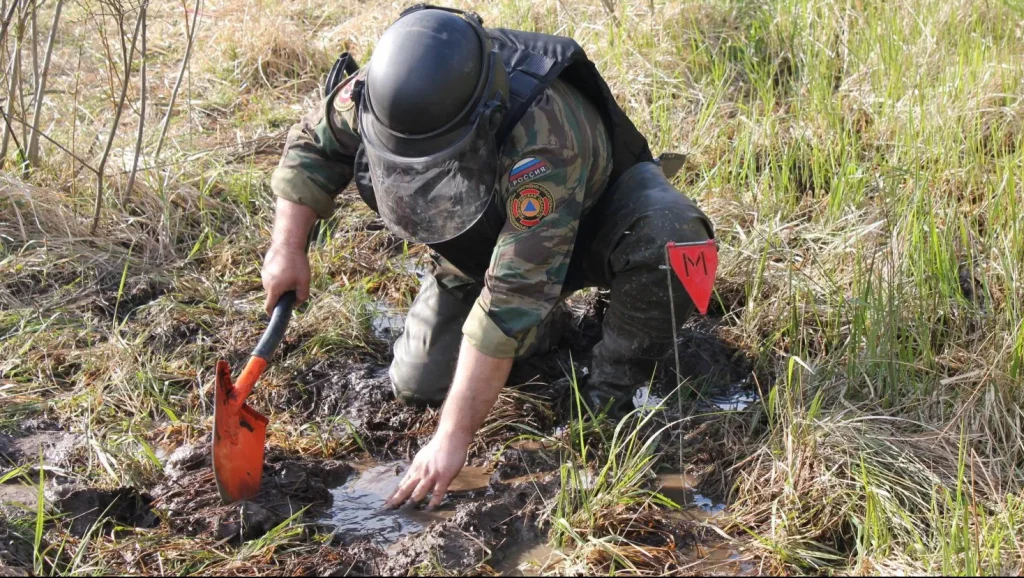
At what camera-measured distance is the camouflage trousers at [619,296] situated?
292 centimetres

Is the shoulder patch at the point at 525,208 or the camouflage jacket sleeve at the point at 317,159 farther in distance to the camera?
the camouflage jacket sleeve at the point at 317,159

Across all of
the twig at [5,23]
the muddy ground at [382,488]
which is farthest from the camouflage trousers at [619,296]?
the twig at [5,23]

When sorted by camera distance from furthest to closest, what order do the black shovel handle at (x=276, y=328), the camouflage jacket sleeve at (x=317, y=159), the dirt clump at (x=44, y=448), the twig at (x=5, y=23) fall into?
the twig at (x=5, y=23)
the camouflage jacket sleeve at (x=317, y=159)
the dirt clump at (x=44, y=448)
the black shovel handle at (x=276, y=328)

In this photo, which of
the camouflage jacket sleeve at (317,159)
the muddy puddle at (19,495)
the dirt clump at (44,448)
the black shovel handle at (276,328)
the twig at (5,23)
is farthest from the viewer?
the twig at (5,23)

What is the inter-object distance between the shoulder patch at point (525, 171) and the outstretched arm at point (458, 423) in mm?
435

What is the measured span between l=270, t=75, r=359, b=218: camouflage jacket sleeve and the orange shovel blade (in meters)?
0.64

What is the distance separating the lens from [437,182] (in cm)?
249

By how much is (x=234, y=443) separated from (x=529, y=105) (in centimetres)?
120

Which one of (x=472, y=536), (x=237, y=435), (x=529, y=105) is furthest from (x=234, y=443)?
(x=529, y=105)

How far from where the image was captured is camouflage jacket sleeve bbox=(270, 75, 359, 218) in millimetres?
2949

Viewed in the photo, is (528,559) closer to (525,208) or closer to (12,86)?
(525,208)

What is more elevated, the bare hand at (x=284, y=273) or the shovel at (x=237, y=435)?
the bare hand at (x=284, y=273)

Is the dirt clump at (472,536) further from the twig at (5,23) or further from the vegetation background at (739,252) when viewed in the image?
the twig at (5,23)

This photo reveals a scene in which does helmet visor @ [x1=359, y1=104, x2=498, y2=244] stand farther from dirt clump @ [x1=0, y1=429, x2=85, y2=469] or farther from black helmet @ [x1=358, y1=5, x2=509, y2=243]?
dirt clump @ [x1=0, y1=429, x2=85, y2=469]
